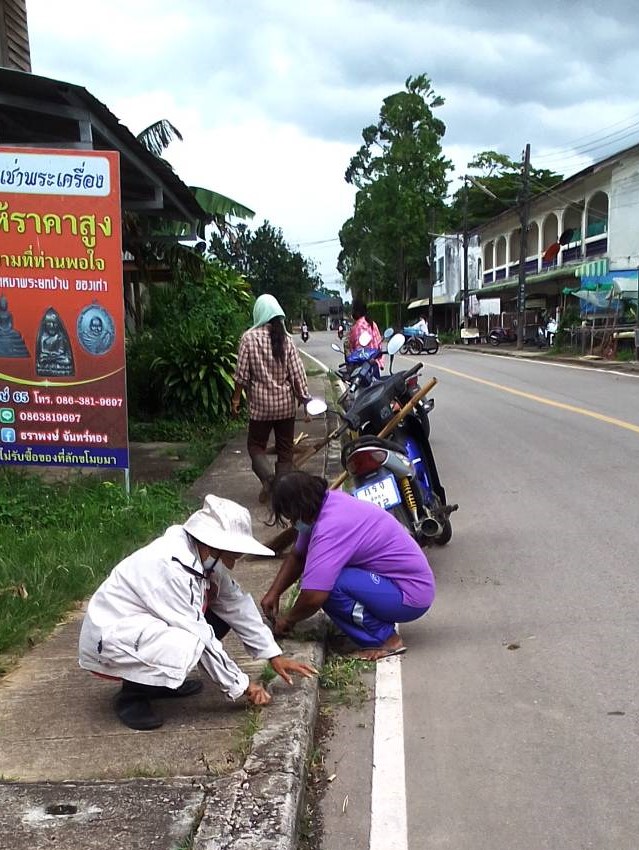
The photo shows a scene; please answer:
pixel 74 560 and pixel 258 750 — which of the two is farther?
pixel 74 560

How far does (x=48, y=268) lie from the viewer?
6.20 metres

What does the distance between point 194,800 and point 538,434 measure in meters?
8.31

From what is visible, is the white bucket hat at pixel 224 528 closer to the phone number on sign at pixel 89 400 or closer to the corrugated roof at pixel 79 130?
the phone number on sign at pixel 89 400

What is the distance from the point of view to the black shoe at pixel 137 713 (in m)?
3.17

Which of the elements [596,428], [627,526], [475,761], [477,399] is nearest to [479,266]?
[477,399]

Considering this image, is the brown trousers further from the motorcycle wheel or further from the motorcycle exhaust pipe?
the motorcycle exhaust pipe

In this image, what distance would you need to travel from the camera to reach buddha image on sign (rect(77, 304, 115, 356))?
20.6ft

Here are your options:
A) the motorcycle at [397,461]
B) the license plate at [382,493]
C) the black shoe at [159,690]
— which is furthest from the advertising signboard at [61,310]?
the black shoe at [159,690]

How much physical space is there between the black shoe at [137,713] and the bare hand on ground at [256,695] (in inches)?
14.5

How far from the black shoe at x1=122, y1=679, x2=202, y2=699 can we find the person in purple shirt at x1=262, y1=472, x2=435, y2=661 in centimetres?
59

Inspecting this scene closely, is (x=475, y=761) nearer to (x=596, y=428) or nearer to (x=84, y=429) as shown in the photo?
(x=84, y=429)

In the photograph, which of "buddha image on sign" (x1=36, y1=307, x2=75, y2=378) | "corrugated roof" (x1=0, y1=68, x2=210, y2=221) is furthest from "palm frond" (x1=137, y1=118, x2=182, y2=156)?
"buddha image on sign" (x1=36, y1=307, x2=75, y2=378)

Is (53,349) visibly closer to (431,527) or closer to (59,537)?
(59,537)

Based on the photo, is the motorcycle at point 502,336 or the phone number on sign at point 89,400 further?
the motorcycle at point 502,336
